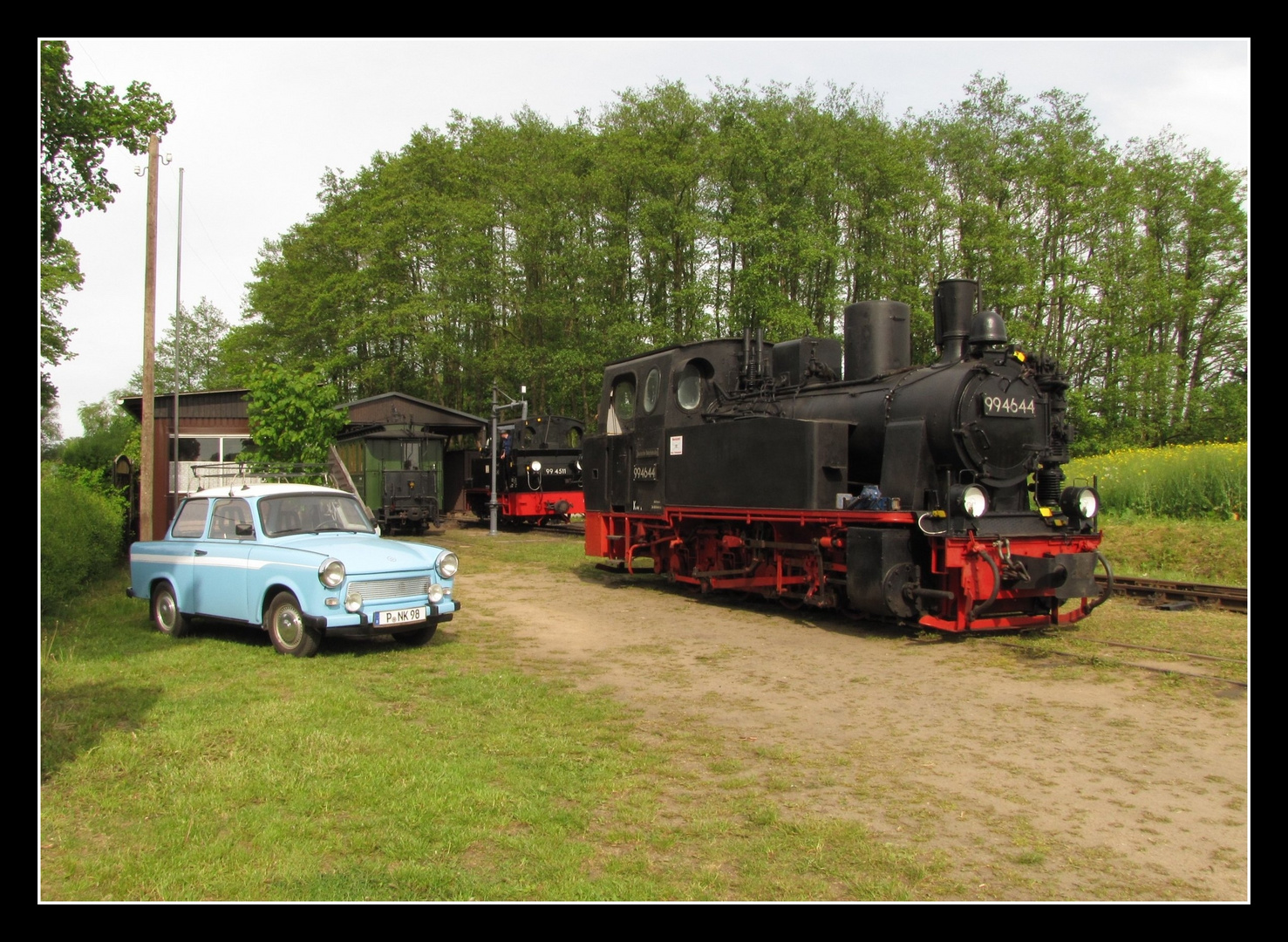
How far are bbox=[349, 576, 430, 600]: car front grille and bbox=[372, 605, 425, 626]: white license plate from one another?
0.13 metres

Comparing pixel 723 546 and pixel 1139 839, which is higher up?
pixel 723 546

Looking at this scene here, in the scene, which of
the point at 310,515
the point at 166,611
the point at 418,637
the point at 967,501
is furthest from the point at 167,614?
the point at 967,501

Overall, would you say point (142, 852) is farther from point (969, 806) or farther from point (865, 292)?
point (865, 292)

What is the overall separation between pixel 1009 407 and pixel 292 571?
7089 millimetres

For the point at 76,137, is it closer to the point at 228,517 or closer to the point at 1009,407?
the point at 228,517

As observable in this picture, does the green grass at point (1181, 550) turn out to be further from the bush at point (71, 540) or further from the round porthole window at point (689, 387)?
the bush at point (71, 540)

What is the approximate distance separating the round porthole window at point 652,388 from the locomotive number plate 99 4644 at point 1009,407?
4.99 metres

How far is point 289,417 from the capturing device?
56.1 ft

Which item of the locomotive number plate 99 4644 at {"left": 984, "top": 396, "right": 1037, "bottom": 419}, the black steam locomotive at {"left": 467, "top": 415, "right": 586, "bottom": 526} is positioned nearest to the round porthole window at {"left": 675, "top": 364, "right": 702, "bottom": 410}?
the locomotive number plate 99 4644 at {"left": 984, "top": 396, "right": 1037, "bottom": 419}

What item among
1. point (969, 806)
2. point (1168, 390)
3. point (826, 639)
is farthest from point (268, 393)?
point (1168, 390)

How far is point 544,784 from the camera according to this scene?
483 centimetres

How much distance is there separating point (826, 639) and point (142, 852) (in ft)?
22.1

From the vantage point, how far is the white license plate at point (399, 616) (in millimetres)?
7941

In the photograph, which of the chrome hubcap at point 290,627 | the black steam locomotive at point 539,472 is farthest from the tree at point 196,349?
the chrome hubcap at point 290,627
